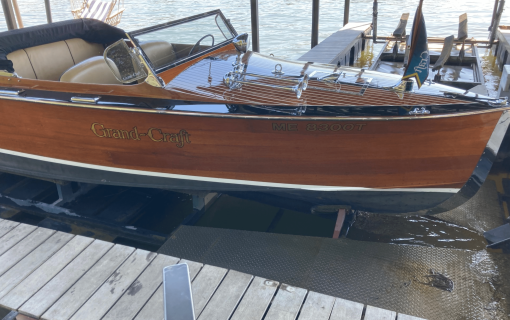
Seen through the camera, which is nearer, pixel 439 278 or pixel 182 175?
pixel 439 278

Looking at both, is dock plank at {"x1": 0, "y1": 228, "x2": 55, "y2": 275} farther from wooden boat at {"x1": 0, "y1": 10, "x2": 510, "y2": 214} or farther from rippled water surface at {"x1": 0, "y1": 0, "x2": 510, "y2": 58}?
rippled water surface at {"x1": 0, "y1": 0, "x2": 510, "y2": 58}

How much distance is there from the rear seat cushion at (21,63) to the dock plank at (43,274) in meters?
1.98

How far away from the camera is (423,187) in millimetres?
2658

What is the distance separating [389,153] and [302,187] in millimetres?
650

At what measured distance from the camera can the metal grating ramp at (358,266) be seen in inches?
88.2

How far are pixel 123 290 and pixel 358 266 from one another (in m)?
1.44

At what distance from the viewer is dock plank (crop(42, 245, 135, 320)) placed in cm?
178

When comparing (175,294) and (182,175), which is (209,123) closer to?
(182,175)

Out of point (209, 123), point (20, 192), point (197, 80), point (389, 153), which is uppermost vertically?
point (197, 80)

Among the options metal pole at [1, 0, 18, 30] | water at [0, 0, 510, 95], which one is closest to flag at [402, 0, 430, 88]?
metal pole at [1, 0, 18, 30]

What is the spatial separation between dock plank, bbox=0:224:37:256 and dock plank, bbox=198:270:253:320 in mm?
1337

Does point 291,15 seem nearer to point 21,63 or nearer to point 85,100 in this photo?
point 21,63

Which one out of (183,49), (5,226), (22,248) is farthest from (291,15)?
(22,248)

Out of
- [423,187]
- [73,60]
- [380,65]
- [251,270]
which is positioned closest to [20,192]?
[73,60]
